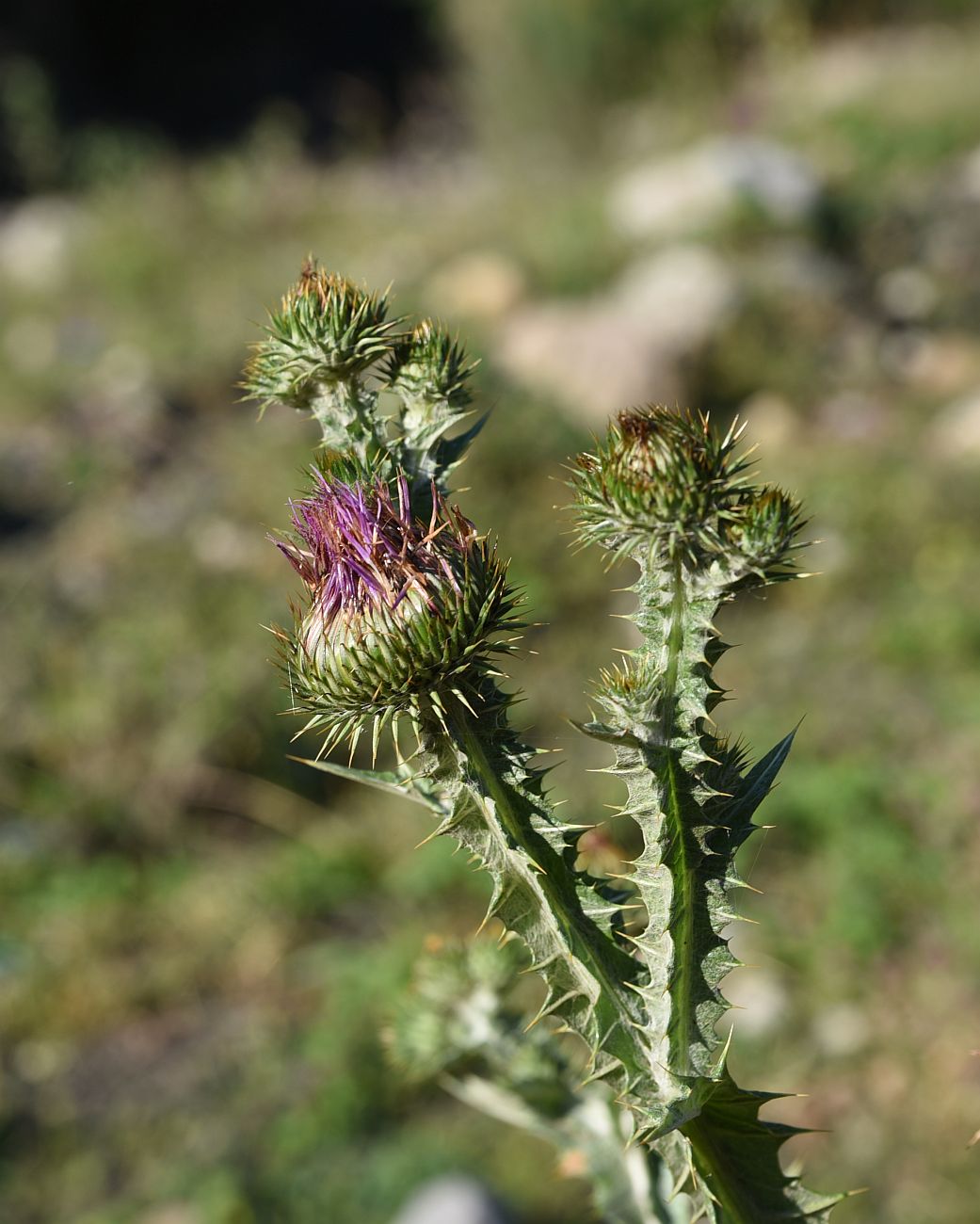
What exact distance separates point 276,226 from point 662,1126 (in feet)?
40.1

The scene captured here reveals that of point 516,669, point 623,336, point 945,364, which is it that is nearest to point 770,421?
point 623,336

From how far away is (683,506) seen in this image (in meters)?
1.38

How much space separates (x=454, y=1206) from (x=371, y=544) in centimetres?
292

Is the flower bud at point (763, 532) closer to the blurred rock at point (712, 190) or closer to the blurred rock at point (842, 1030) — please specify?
the blurred rock at point (842, 1030)

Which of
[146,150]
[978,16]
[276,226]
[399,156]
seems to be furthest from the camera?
[399,156]

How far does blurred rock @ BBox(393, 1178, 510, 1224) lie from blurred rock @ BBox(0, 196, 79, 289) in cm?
1037

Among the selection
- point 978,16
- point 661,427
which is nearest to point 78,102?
point 978,16

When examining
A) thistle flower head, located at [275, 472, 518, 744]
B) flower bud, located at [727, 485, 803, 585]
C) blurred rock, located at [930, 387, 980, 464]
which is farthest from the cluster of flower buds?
blurred rock, located at [930, 387, 980, 464]

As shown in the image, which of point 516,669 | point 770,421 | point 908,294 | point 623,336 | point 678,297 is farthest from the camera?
point 908,294

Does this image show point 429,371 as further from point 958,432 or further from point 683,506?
point 958,432

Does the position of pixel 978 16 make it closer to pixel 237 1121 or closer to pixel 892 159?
pixel 892 159

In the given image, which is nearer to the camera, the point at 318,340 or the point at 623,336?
the point at 318,340

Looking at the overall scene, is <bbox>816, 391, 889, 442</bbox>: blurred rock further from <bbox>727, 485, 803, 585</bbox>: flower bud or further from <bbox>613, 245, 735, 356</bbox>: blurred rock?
<bbox>727, 485, 803, 585</bbox>: flower bud

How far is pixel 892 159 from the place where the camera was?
1146cm
